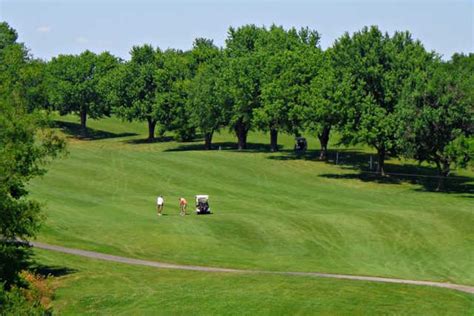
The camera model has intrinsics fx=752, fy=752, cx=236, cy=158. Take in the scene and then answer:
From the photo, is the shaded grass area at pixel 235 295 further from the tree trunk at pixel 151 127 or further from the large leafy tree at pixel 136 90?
the tree trunk at pixel 151 127

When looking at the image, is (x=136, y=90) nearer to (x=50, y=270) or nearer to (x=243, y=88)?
(x=243, y=88)

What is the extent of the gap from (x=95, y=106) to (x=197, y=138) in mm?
21642

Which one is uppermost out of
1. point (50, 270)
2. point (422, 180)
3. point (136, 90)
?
point (136, 90)

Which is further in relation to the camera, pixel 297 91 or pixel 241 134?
pixel 241 134

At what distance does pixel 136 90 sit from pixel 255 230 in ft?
258

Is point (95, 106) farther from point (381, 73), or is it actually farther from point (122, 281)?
point (122, 281)

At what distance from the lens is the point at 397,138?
90438 millimetres

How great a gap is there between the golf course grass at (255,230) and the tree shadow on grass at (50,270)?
87cm

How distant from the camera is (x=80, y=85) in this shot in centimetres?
14488

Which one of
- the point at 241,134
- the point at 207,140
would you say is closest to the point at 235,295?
the point at 241,134

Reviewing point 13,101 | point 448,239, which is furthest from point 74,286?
point 448,239

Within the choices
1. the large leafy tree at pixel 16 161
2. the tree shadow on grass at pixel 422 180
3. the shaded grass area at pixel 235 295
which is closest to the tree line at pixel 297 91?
the tree shadow on grass at pixel 422 180

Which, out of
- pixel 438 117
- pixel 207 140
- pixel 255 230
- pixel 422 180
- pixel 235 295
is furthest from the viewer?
pixel 207 140

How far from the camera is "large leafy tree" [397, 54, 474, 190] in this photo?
86.3 meters
